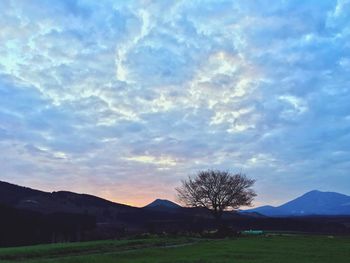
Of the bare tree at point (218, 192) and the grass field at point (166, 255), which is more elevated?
the bare tree at point (218, 192)

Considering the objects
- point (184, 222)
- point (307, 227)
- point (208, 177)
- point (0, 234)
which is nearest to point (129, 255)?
point (0, 234)

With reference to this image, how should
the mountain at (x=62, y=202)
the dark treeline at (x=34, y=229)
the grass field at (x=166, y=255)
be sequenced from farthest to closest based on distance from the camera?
the mountain at (x=62, y=202), the dark treeline at (x=34, y=229), the grass field at (x=166, y=255)

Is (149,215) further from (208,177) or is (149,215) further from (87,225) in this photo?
(208,177)

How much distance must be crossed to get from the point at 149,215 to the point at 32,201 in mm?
34011

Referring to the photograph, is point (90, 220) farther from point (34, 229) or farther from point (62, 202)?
point (62, 202)

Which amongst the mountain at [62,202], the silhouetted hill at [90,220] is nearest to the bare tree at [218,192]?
the silhouetted hill at [90,220]

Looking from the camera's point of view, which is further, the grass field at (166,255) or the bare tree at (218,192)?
the bare tree at (218,192)

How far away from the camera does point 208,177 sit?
95.1 m

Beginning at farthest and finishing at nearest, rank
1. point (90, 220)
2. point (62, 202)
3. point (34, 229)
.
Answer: point (62, 202), point (90, 220), point (34, 229)

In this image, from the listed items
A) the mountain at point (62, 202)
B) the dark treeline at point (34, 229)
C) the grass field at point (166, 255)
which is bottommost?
the grass field at point (166, 255)

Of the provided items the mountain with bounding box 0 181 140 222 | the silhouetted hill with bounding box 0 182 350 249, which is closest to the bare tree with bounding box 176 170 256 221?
the silhouetted hill with bounding box 0 182 350 249

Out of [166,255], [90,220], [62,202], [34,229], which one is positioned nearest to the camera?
[166,255]

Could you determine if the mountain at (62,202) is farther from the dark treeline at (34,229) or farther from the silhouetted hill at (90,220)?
the dark treeline at (34,229)

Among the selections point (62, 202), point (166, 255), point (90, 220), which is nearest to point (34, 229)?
point (90, 220)
